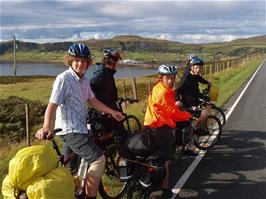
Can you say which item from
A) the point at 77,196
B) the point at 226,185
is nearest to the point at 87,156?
the point at 77,196

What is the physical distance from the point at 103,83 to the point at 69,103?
246 cm

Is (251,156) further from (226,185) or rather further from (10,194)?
(10,194)

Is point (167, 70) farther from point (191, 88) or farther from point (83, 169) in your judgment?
point (191, 88)

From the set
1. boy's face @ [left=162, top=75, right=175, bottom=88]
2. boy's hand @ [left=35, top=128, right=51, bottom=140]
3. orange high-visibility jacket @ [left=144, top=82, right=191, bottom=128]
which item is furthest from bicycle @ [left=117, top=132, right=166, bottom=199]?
boy's hand @ [left=35, top=128, right=51, bottom=140]

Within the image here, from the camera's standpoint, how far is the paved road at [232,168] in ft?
22.2

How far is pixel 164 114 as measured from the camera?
256 inches

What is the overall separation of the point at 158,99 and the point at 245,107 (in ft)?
33.3

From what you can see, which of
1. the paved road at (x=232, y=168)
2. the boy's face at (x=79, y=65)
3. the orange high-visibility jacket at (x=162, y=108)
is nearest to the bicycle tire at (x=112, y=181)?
the orange high-visibility jacket at (x=162, y=108)

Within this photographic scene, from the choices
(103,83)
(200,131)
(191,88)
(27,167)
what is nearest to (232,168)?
(200,131)

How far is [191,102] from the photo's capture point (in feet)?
32.4

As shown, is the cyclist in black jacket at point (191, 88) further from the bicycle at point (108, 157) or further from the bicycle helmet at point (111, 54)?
the bicycle helmet at point (111, 54)

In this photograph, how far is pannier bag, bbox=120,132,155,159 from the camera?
239 inches

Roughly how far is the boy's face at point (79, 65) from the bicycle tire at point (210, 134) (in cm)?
498

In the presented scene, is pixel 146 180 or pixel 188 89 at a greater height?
pixel 188 89
